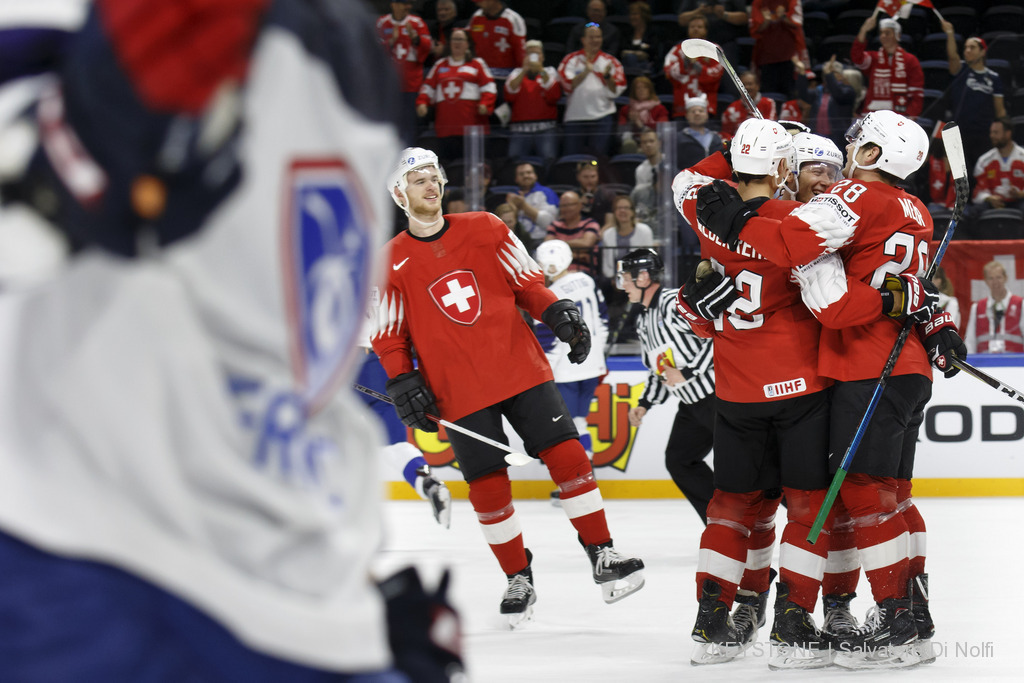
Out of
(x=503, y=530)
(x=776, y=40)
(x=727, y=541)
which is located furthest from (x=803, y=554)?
(x=776, y=40)

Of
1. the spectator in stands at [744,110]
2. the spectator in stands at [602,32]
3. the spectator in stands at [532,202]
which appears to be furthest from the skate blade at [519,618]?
the spectator in stands at [602,32]

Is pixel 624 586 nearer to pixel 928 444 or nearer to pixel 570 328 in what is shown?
pixel 570 328

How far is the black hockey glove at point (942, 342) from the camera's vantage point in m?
3.83

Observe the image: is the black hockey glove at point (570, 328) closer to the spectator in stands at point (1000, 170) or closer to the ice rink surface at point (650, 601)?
the ice rink surface at point (650, 601)

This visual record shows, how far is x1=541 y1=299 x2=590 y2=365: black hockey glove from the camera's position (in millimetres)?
4375

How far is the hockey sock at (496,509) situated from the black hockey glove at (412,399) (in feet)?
1.01

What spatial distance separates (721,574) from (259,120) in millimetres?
3121

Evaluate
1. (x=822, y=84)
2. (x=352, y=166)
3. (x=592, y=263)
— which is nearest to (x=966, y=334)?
(x=592, y=263)

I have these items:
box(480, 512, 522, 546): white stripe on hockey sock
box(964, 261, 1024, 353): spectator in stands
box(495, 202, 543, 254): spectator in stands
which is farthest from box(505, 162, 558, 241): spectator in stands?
box(480, 512, 522, 546): white stripe on hockey sock

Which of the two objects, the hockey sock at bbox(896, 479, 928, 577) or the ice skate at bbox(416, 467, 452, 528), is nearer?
the hockey sock at bbox(896, 479, 928, 577)

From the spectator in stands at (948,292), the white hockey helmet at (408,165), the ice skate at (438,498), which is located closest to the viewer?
the white hockey helmet at (408,165)

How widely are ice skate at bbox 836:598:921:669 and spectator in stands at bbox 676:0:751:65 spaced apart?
25.4ft

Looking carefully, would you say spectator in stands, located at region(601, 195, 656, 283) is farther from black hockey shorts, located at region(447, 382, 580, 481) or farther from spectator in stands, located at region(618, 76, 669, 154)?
black hockey shorts, located at region(447, 382, 580, 481)

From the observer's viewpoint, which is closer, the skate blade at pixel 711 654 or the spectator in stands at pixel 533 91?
the skate blade at pixel 711 654
